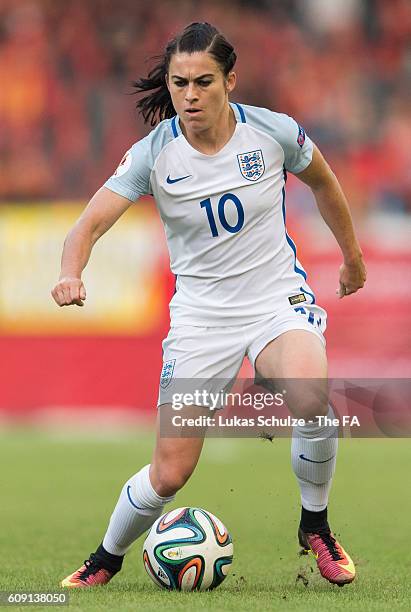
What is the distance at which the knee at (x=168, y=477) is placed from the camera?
5.20 m

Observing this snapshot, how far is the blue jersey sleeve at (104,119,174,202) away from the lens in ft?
17.3

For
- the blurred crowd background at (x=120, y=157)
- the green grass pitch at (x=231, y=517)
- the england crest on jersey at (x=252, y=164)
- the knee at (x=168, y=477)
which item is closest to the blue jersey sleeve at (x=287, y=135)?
the england crest on jersey at (x=252, y=164)

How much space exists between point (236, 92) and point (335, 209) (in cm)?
1030

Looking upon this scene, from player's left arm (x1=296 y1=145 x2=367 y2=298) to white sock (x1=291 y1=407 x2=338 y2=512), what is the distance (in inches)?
28.6

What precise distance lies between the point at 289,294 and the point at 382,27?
39.7 feet

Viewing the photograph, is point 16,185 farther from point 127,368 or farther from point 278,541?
point 278,541

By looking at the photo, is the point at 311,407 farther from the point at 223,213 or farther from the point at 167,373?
the point at 223,213

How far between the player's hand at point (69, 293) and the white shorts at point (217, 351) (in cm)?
66

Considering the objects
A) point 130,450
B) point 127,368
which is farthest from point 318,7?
point 130,450

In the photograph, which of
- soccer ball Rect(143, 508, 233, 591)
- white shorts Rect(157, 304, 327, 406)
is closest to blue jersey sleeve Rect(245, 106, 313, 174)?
white shorts Rect(157, 304, 327, 406)

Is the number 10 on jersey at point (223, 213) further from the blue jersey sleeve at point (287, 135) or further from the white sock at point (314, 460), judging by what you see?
the white sock at point (314, 460)

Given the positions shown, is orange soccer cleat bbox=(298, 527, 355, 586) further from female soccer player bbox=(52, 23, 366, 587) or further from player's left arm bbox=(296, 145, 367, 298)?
player's left arm bbox=(296, 145, 367, 298)

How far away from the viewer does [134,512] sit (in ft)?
17.7

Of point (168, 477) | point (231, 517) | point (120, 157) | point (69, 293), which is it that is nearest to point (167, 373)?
point (168, 477)
